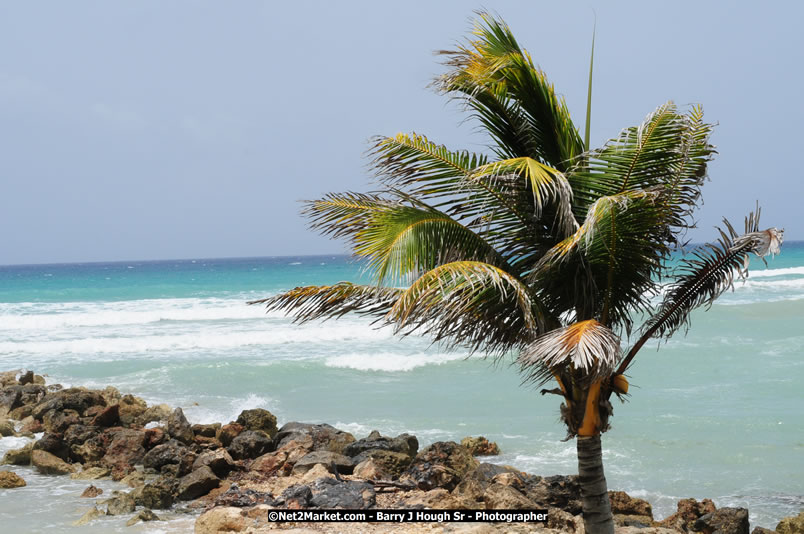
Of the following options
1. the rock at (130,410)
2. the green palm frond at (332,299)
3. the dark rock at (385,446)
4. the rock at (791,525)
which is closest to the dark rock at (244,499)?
the dark rock at (385,446)

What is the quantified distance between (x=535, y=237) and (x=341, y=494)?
358 centimetres

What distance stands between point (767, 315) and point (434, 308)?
2567 centimetres

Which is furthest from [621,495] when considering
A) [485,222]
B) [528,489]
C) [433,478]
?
[485,222]

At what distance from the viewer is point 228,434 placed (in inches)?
430

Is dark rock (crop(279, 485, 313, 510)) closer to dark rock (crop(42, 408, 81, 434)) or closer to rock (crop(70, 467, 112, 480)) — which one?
rock (crop(70, 467, 112, 480))

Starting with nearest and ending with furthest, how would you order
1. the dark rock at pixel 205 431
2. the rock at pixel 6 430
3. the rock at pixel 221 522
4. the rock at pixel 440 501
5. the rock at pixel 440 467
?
the rock at pixel 221 522, the rock at pixel 440 501, the rock at pixel 440 467, the dark rock at pixel 205 431, the rock at pixel 6 430

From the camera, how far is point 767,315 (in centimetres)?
2689

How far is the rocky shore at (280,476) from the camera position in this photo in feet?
24.0

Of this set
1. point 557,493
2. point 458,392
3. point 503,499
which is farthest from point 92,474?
point 458,392

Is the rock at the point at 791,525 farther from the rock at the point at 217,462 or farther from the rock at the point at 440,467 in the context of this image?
the rock at the point at 217,462

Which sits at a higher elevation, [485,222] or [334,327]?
[485,222]

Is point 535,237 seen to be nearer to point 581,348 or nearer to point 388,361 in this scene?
point 581,348

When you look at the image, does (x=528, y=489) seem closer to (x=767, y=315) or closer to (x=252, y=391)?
(x=252, y=391)

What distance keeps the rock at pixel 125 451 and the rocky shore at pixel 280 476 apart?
15 mm
